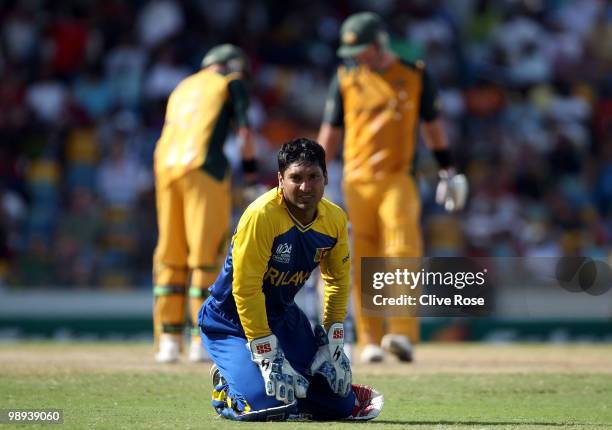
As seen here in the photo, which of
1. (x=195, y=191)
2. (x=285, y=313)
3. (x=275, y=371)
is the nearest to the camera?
(x=275, y=371)

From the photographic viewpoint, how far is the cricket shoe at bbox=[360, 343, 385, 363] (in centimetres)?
1088

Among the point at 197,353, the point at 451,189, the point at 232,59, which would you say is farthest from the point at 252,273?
the point at 451,189

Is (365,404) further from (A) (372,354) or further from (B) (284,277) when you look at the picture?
(A) (372,354)

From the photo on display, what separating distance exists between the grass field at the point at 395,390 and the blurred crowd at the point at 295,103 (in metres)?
4.45

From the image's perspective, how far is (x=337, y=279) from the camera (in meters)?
7.14

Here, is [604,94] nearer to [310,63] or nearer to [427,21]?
[427,21]

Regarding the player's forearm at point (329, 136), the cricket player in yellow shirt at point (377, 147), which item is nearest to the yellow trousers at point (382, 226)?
the cricket player in yellow shirt at point (377, 147)

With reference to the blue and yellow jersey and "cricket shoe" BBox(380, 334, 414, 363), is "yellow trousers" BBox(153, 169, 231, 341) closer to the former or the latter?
"cricket shoe" BBox(380, 334, 414, 363)

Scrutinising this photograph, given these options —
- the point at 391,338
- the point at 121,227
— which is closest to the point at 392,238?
the point at 391,338

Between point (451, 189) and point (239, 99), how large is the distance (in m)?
2.10

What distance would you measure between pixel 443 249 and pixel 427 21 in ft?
14.9

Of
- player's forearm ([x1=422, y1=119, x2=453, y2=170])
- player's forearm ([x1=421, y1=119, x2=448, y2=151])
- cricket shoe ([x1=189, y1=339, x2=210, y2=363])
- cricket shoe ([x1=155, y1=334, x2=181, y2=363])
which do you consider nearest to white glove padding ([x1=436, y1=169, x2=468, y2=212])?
player's forearm ([x1=422, y1=119, x2=453, y2=170])

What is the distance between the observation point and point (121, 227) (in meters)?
15.2

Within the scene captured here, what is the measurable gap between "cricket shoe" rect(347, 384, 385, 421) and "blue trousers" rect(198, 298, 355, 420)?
64 mm
